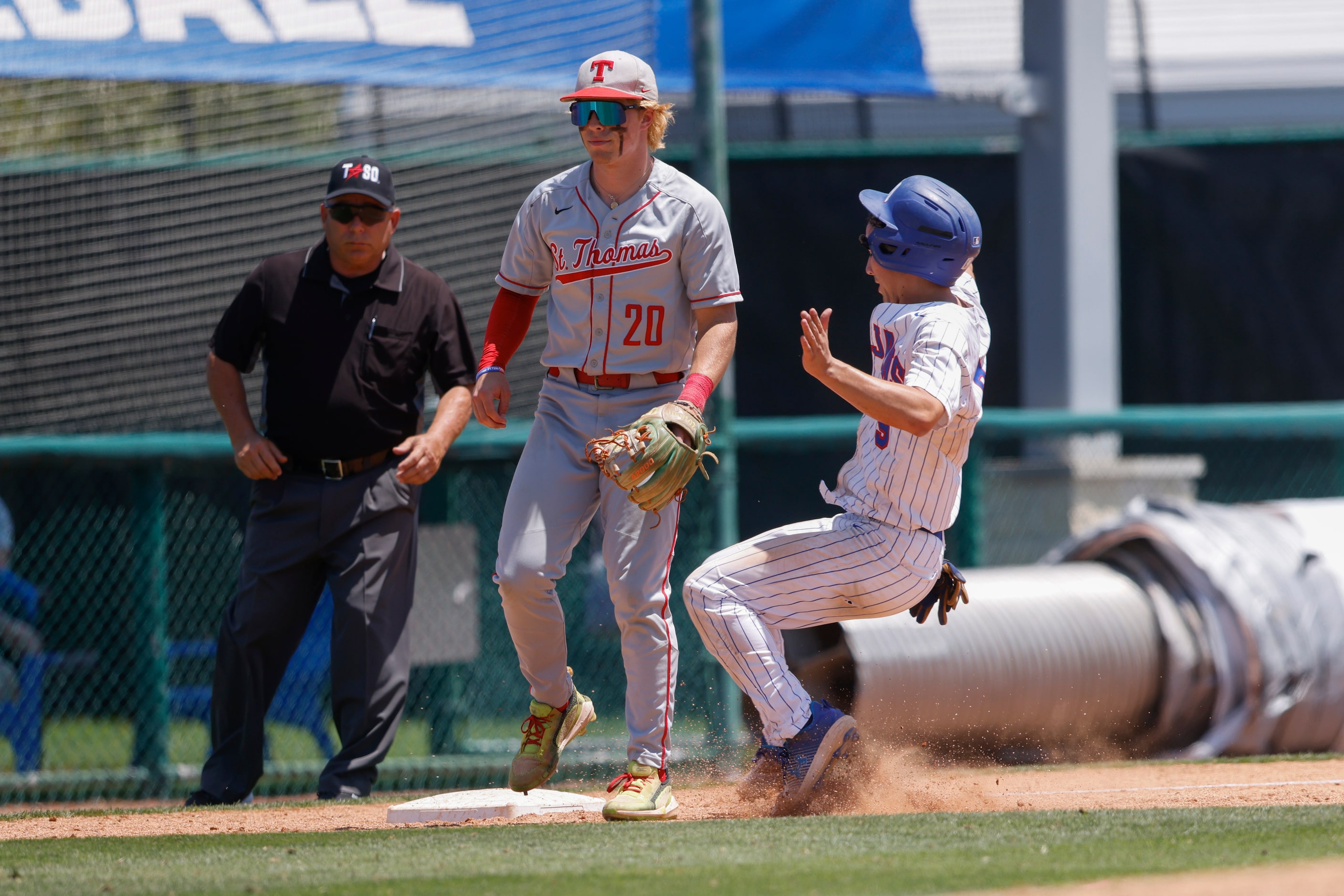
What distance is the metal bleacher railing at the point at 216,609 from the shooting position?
6227mm

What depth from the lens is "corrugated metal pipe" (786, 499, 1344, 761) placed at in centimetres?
592

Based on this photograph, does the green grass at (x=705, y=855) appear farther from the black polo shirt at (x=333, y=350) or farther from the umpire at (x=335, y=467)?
the black polo shirt at (x=333, y=350)

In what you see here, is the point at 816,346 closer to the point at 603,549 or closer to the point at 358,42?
the point at 603,549

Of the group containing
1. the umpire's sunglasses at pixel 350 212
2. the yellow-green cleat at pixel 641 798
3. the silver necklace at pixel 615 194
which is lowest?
the yellow-green cleat at pixel 641 798

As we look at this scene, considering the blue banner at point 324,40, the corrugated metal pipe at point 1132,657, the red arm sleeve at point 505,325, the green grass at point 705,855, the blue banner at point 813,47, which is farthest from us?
the blue banner at point 813,47

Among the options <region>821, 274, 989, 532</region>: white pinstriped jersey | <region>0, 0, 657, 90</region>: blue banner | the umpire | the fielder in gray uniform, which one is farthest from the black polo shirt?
<region>0, 0, 657, 90</region>: blue banner

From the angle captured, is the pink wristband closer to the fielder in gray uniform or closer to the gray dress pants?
the fielder in gray uniform

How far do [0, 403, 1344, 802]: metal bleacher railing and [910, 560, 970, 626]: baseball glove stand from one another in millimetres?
2212

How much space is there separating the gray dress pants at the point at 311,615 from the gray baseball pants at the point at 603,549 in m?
1.16

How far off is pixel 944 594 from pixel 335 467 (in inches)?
83.5

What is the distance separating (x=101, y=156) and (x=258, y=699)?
370 centimetres

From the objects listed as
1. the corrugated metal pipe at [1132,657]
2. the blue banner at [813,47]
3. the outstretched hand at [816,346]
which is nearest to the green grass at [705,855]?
the outstretched hand at [816,346]

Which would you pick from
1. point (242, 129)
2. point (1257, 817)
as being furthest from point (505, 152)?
point (1257, 817)

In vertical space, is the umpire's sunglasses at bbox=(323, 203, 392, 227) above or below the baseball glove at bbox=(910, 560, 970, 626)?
above
